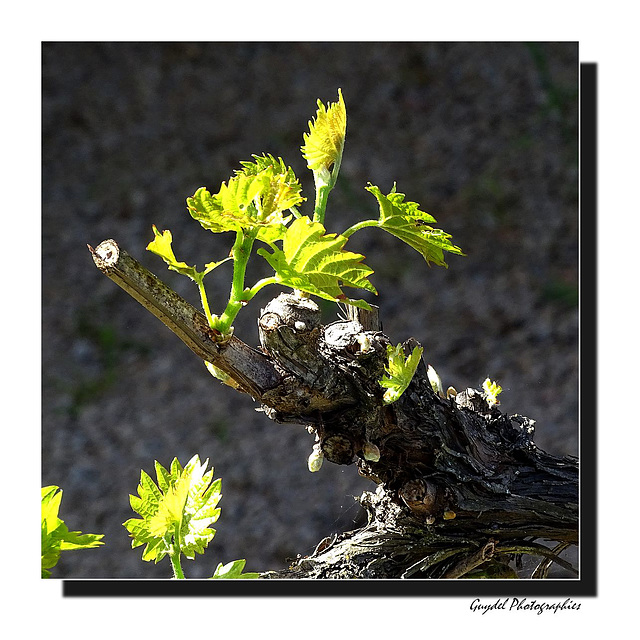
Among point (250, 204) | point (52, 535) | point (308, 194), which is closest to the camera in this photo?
point (250, 204)

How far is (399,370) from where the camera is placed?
0.47m

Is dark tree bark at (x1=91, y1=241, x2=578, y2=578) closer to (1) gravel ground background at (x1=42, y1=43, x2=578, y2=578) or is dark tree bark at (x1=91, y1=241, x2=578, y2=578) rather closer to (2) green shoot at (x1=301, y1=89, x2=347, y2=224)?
(2) green shoot at (x1=301, y1=89, x2=347, y2=224)

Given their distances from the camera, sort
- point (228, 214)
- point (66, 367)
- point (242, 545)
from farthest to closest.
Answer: point (66, 367) → point (242, 545) → point (228, 214)

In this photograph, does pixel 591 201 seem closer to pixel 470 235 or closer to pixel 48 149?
pixel 470 235

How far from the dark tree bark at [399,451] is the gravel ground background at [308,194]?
112 cm

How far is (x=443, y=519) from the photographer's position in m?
0.54

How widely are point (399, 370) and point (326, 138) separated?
15 centimetres

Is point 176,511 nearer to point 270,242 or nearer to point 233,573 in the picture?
point 233,573

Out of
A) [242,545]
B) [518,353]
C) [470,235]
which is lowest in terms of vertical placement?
[242,545]

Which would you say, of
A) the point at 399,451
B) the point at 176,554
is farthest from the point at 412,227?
the point at 176,554

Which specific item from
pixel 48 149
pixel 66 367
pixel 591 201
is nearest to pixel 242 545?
pixel 66 367

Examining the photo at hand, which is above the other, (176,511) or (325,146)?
(325,146)

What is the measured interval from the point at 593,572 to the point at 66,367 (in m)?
1.41

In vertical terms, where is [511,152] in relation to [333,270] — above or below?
above
